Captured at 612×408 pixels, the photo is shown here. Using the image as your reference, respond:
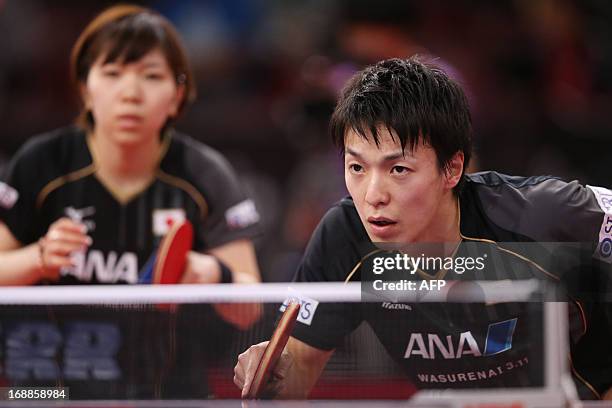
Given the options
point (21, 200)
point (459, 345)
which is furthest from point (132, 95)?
point (459, 345)

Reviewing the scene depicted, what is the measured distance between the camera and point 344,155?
282cm

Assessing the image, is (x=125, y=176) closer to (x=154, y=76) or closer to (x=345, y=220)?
(x=154, y=76)

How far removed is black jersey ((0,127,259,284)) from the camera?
3.93 metres

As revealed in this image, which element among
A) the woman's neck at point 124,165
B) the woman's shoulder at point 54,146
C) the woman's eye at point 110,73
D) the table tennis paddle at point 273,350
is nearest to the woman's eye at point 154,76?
the woman's eye at point 110,73

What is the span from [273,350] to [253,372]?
8 cm

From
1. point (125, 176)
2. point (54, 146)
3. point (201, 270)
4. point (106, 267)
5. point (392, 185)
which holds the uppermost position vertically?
point (392, 185)

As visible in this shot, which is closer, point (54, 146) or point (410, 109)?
point (410, 109)

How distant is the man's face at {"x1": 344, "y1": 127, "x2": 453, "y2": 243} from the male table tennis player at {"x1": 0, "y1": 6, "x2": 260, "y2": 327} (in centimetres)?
110

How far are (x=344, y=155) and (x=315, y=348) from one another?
54 cm

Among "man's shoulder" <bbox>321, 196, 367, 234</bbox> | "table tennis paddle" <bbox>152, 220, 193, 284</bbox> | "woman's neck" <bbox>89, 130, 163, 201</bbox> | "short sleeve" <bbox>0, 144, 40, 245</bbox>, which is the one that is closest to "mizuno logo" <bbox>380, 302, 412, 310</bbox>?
"man's shoulder" <bbox>321, 196, 367, 234</bbox>

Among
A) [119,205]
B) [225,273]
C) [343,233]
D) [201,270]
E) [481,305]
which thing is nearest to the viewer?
[481,305]

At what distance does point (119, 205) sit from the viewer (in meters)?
4.00

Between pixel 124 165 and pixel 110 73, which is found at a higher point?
pixel 110 73

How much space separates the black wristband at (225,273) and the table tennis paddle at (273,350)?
1.00 m
